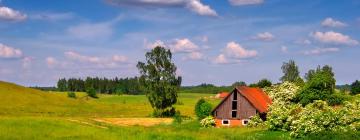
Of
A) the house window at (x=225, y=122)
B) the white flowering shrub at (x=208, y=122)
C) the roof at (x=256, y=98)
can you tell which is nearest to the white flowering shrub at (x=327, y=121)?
the white flowering shrub at (x=208, y=122)

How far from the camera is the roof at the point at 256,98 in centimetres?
7244

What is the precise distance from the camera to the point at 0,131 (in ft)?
113

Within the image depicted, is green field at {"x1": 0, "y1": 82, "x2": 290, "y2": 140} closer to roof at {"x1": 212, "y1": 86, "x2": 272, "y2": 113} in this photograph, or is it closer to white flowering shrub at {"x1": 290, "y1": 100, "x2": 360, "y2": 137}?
white flowering shrub at {"x1": 290, "y1": 100, "x2": 360, "y2": 137}

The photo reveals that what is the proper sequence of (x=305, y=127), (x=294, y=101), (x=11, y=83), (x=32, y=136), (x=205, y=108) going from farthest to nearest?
(x=11, y=83) < (x=205, y=108) < (x=294, y=101) < (x=305, y=127) < (x=32, y=136)

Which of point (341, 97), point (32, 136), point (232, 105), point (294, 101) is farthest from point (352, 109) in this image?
point (32, 136)

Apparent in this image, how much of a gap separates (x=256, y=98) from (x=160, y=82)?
29.3m

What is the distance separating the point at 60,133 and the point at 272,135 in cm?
2293

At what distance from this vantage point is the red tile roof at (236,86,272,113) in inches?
2854

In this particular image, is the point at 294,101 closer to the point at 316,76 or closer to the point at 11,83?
the point at 316,76

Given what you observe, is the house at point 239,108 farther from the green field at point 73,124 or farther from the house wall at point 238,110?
the green field at point 73,124

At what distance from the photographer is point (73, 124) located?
43.9 m

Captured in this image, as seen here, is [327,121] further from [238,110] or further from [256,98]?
[256,98]

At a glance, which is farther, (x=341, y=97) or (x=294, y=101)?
(x=294, y=101)

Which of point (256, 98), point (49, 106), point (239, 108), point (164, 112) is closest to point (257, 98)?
point (256, 98)
